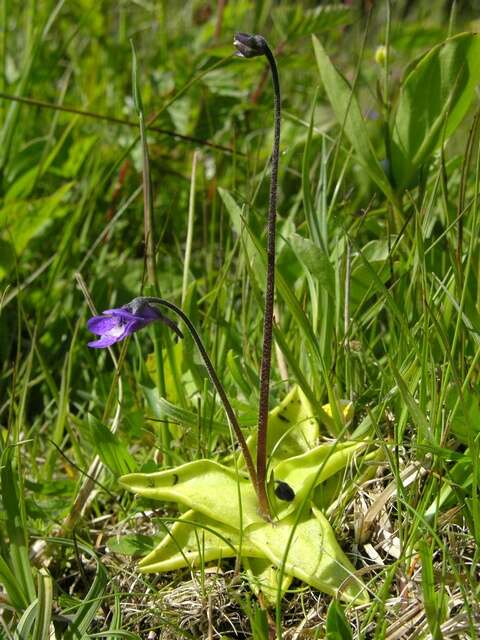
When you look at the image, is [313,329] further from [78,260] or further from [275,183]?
[78,260]

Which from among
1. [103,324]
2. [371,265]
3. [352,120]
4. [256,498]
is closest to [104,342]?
[103,324]

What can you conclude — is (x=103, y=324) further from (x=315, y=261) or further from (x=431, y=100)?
(x=431, y=100)

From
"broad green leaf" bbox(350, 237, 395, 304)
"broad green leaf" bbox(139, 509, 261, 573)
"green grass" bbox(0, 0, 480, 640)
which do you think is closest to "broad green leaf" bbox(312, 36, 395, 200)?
"green grass" bbox(0, 0, 480, 640)

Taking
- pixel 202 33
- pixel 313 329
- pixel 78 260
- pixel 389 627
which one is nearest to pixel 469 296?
pixel 313 329

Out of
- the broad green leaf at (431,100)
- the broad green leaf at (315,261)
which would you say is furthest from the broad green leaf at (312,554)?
the broad green leaf at (431,100)

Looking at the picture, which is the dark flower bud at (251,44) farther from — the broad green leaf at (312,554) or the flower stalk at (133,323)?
the broad green leaf at (312,554)

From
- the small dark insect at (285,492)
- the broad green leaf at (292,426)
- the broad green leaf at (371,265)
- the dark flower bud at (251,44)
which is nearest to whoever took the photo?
the dark flower bud at (251,44)

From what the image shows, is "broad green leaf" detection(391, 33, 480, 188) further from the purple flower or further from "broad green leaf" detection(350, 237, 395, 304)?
the purple flower
